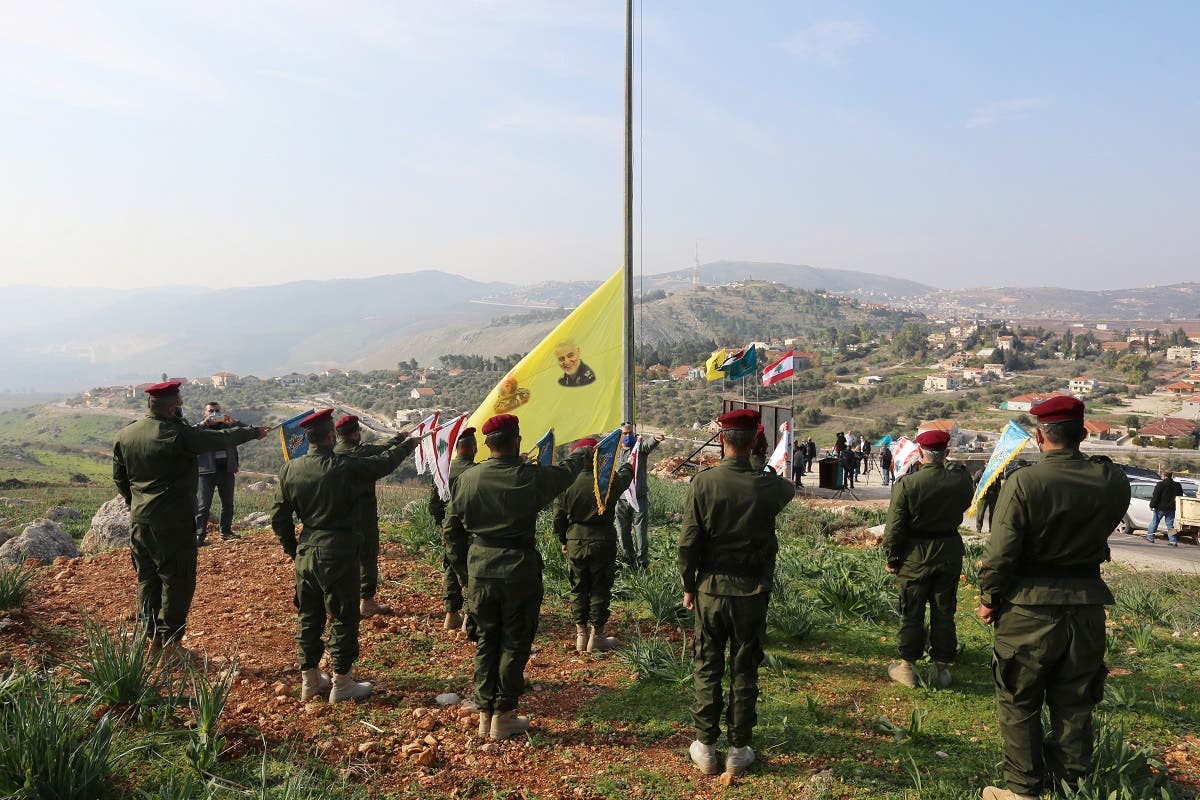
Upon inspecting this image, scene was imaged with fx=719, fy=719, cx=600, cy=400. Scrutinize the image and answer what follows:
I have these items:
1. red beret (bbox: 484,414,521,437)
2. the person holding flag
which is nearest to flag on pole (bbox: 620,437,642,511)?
the person holding flag

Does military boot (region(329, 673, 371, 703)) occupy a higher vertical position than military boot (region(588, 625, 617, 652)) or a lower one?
higher

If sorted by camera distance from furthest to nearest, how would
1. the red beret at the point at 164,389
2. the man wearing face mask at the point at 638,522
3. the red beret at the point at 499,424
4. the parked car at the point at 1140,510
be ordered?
the parked car at the point at 1140,510 → the man wearing face mask at the point at 638,522 → the red beret at the point at 164,389 → the red beret at the point at 499,424

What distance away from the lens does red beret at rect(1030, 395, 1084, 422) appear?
3906 millimetres

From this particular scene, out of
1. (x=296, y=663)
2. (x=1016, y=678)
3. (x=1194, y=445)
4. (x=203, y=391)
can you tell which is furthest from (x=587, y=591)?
(x=203, y=391)

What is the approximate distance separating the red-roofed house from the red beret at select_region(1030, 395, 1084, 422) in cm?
6623

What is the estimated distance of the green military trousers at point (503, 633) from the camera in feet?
15.7

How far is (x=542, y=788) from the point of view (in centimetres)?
427

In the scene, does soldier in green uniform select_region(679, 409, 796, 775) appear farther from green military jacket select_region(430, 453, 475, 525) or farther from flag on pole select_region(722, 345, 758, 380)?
flag on pole select_region(722, 345, 758, 380)

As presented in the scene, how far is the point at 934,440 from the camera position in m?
5.85

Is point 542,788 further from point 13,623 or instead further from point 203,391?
point 203,391

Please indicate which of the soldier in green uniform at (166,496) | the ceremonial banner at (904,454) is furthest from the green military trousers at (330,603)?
the ceremonial banner at (904,454)

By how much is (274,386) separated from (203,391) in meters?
10.7

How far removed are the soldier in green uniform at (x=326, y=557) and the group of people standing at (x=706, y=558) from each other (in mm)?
11

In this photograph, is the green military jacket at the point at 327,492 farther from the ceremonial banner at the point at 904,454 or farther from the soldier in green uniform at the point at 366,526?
the ceremonial banner at the point at 904,454
